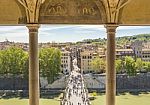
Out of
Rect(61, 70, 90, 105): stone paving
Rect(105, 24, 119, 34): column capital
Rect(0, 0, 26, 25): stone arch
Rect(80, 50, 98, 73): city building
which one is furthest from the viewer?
Rect(80, 50, 98, 73): city building

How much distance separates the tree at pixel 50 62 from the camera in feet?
59.9

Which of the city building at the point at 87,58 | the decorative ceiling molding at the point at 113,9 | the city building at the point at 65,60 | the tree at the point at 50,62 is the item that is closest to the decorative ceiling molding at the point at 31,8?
the decorative ceiling molding at the point at 113,9

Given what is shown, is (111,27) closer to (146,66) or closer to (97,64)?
(97,64)

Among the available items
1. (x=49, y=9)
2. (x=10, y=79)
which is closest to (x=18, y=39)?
(x=10, y=79)

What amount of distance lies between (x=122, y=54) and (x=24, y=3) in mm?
14694

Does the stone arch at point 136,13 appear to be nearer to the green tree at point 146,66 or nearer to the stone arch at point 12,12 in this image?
the stone arch at point 12,12

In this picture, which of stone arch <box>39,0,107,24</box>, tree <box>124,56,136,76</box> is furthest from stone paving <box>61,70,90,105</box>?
tree <box>124,56,136,76</box>

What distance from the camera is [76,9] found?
7.63 m

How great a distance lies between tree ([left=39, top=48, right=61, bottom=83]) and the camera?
18.2 m

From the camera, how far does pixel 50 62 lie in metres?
18.3

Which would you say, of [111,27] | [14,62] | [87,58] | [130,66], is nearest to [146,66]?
[130,66]

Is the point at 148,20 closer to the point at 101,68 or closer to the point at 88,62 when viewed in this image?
the point at 88,62

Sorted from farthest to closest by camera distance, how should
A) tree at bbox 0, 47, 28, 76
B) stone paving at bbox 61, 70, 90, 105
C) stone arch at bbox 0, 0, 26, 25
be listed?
1. tree at bbox 0, 47, 28, 76
2. stone paving at bbox 61, 70, 90, 105
3. stone arch at bbox 0, 0, 26, 25

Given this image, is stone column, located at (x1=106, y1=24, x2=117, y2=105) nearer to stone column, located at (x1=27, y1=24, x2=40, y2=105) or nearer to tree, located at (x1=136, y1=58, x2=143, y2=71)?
stone column, located at (x1=27, y1=24, x2=40, y2=105)
